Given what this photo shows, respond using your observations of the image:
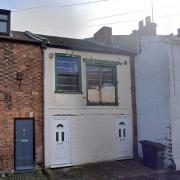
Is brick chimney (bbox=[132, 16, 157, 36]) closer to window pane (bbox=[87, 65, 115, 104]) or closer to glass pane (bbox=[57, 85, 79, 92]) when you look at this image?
window pane (bbox=[87, 65, 115, 104])

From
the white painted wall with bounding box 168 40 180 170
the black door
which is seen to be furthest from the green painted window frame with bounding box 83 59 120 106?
the black door

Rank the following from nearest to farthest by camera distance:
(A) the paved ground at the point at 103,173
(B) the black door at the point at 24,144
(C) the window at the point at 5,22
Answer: (A) the paved ground at the point at 103,173 < (B) the black door at the point at 24,144 < (C) the window at the point at 5,22

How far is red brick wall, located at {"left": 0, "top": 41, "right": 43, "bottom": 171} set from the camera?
11.9 metres

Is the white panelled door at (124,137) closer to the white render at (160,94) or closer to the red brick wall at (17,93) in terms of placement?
the white render at (160,94)

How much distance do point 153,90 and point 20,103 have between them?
611 cm

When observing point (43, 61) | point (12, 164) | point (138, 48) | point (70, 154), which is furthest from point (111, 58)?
point (12, 164)

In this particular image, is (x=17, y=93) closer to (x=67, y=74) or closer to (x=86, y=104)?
(x=67, y=74)

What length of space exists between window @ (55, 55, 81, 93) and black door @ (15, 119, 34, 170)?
2075 millimetres

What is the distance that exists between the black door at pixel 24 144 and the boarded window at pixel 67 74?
81.7 inches

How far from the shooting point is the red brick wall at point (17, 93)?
11.9m

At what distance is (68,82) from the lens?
13.5 m

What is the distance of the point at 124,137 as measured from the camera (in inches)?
566

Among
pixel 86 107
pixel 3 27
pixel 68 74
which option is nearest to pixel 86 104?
pixel 86 107

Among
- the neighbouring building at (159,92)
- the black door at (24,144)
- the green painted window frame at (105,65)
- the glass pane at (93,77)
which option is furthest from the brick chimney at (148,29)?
the black door at (24,144)
